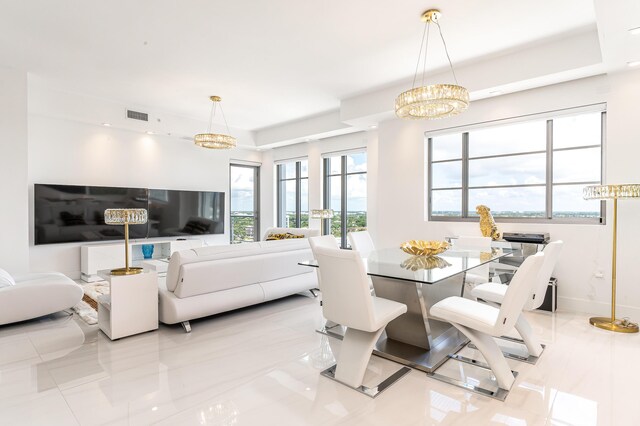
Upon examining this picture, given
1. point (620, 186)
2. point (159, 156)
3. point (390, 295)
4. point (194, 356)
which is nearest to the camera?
point (194, 356)

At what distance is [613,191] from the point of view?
3.47m

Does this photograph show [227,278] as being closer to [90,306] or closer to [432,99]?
[90,306]

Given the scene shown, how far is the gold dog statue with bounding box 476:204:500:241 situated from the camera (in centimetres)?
454

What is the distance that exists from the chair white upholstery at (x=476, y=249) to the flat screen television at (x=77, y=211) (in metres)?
5.66

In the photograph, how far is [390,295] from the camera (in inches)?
125

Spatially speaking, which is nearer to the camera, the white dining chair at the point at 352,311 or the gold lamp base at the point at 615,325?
the white dining chair at the point at 352,311

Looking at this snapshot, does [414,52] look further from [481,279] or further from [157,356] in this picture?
[157,356]

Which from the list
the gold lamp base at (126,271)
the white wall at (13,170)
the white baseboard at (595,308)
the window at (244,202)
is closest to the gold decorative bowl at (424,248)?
the white baseboard at (595,308)

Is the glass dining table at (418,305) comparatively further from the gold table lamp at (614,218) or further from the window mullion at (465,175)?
the window mullion at (465,175)

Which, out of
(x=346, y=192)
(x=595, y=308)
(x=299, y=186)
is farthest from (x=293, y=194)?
(x=595, y=308)

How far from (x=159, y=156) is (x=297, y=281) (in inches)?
174

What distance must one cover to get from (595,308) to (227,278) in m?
4.28

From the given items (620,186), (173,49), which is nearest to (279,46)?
(173,49)

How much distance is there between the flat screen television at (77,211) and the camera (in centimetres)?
557
